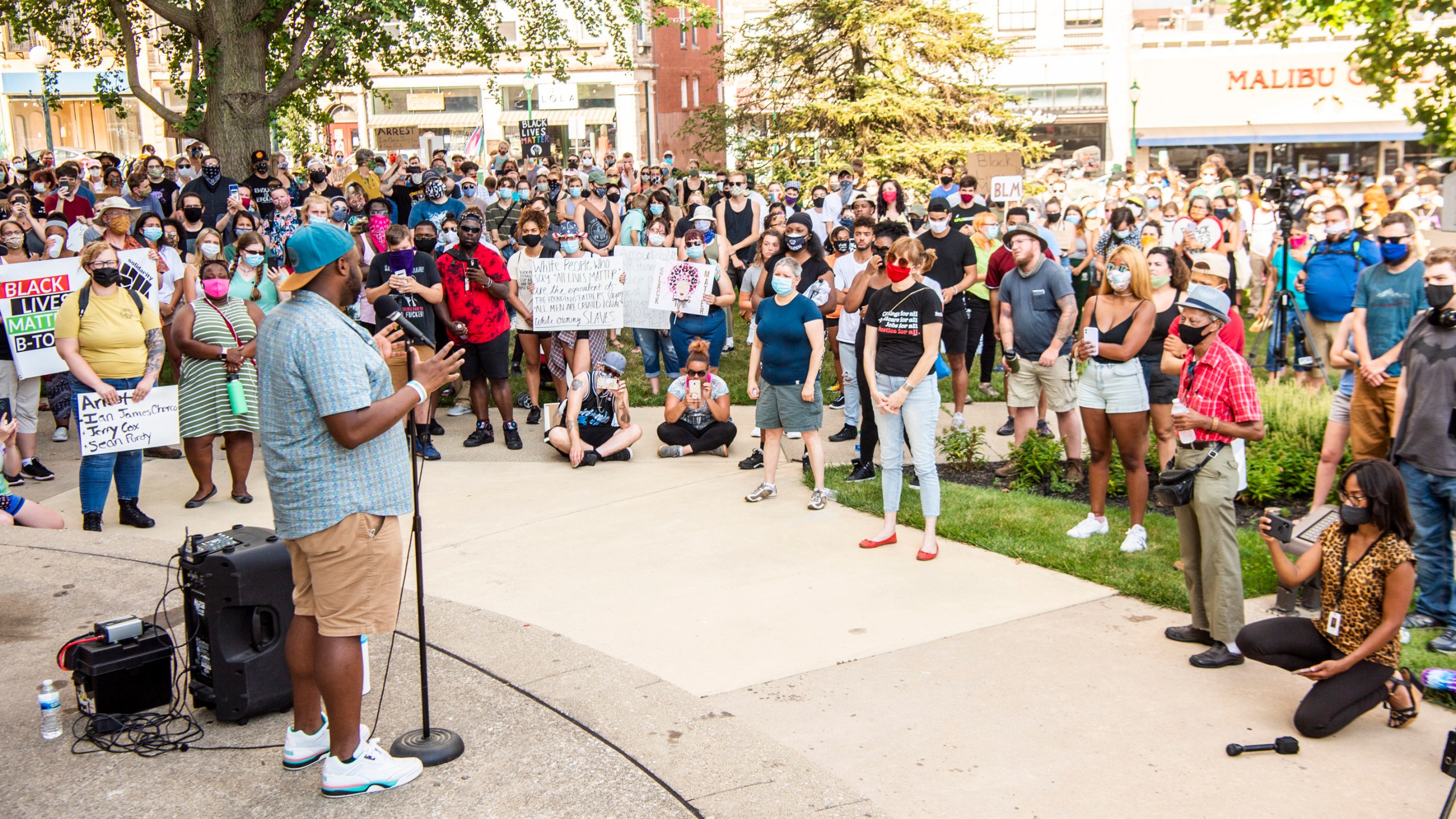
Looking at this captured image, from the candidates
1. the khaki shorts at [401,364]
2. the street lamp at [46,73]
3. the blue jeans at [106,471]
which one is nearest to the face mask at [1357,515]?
the khaki shorts at [401,364]

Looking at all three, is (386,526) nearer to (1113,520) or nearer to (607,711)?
(607,711)

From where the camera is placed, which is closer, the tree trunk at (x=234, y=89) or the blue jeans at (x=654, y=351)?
the blue jeans at (x=654, y=351)

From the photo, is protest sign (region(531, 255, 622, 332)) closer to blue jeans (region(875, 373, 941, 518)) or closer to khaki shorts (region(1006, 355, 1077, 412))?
khaki shorts (region(1006, 355, 1077, 412))

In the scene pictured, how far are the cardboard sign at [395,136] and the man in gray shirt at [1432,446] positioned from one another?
158 feet

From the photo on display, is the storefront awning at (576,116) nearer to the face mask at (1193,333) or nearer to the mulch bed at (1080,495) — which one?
the mulch bed at (1080,495)

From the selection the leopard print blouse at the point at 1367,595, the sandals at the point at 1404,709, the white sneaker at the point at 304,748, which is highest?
the leopard print blouse at the point at 1367,595

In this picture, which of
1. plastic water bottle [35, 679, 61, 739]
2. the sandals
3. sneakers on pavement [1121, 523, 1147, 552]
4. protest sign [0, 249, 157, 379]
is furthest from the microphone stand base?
protest sign [0, 249, 157, 379]

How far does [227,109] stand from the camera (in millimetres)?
16891

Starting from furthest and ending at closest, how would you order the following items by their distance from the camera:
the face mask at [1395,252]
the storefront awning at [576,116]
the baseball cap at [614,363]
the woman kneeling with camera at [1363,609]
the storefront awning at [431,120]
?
the storefront awning at [431,120] → the storefront awning at [576,116] → the baseball cap at [614,363] → the face mask at [1395,252] → the woman kneeling with camera at [1363,609]

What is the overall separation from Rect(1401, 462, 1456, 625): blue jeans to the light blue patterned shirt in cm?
497

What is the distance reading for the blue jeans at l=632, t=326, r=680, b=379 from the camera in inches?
487

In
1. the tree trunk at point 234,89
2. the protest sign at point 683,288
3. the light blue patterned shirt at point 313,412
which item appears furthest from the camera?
the tree trunk at point 234,89

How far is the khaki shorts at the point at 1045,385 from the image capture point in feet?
29.9

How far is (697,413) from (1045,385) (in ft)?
9.42
